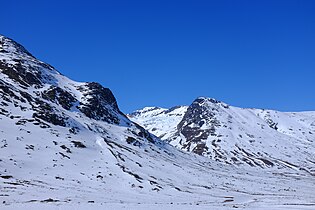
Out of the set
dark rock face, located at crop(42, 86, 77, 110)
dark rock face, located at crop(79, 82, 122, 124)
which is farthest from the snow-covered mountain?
dark rock face, located at crop(79, 82, 122, 124)

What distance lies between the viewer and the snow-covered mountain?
207 feet

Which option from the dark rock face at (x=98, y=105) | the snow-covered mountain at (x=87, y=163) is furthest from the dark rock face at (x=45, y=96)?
the snow-covered mountain at (x=87, y=163)

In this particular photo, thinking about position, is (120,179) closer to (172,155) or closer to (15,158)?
(15,158)

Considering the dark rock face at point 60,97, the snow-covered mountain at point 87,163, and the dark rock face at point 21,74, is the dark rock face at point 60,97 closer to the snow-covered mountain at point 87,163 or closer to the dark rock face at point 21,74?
the snow-covered mountain at point 87,163

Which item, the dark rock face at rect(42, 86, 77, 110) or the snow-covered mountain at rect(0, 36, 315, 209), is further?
the dark rock face at rect(42, 86, 77, 110)

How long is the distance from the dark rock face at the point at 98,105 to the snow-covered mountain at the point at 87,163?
25.2 inches

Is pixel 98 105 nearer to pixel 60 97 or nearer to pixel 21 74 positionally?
pixel 60 97

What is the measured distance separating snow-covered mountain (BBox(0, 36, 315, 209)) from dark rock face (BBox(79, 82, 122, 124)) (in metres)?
0.64

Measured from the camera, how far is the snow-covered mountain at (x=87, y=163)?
63.0 metres

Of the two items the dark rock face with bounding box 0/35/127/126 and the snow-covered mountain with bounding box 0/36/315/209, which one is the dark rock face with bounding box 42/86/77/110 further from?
the snow-covered mountain with bounding box 0/36/315/209

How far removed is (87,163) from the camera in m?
103

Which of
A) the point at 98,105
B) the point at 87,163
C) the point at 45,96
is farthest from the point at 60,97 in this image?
the point at 87,163

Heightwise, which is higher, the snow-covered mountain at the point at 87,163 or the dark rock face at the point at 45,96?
the dark rock face at the point at 45,96

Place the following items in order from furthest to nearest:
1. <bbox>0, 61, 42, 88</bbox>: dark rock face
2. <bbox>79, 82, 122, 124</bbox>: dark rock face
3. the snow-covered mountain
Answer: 1. <bbox>79, 82, 122, 124</bbox>: dark rock face
2. <bbox>0, 61, 42, 88</bbox>: dark rock face
3. the snow-covered mountain
